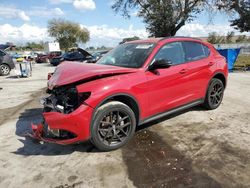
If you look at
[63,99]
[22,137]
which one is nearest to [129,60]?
[63,99]

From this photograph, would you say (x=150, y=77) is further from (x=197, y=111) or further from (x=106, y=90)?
(x=197, y=111)

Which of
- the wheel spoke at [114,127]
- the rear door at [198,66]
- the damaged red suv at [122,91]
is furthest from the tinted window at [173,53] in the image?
the wheel spoke at [114,127]

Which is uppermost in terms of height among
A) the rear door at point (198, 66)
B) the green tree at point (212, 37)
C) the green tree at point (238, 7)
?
the green tree at point (238, 7)

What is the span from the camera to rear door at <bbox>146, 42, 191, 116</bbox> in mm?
4719

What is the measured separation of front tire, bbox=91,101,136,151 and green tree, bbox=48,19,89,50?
197ft

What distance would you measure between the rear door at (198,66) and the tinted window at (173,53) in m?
0.16

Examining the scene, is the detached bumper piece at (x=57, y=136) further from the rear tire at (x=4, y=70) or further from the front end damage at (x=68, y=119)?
the rear tire at (x=4, y=70)

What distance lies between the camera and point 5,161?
4.15 m

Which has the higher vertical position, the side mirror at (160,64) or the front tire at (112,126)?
the side mirror at (160,64)

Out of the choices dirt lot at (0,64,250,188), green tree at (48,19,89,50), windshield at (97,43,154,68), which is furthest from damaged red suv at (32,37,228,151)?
green tree at (48,19,89,50)

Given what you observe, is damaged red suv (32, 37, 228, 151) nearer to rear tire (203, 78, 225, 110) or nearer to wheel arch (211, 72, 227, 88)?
rear tire (203, 78, 225, 110)

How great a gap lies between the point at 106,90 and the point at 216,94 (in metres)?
3.28

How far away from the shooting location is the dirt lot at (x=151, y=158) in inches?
136

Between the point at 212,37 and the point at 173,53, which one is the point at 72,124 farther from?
the point at 212,37
